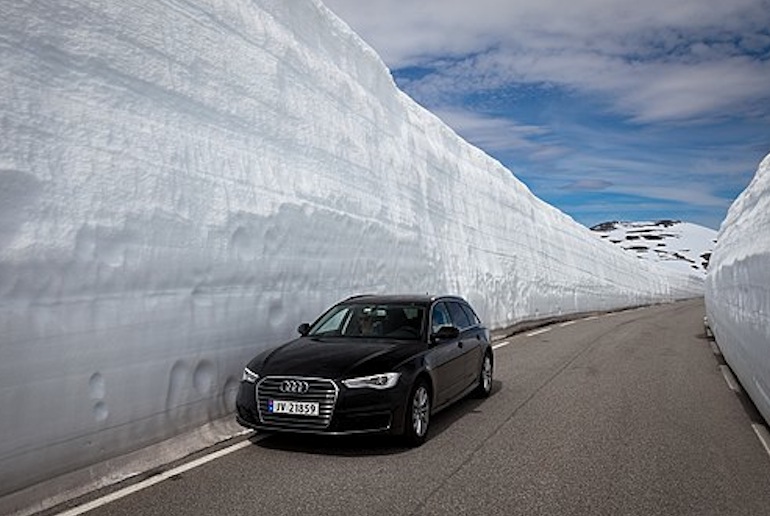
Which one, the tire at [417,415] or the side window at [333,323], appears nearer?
the tire at [417,415]

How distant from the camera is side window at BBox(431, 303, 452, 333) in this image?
772 cm

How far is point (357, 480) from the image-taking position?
17.4 feet

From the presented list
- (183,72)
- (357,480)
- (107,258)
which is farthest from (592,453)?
(183,72)

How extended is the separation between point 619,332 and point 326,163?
1213cm

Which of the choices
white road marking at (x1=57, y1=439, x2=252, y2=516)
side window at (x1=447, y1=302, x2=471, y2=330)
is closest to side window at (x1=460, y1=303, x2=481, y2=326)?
side window at (x1=447, y1=302, x2=471, y2=330)

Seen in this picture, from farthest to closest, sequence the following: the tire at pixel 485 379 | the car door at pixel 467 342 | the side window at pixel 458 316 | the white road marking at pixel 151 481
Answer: the tire at pixel 485 379 < the side window at pixel 458 316 < the car door at pixel 467 342 < the white road marking at pixel 151 481

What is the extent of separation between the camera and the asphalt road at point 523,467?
4.73m

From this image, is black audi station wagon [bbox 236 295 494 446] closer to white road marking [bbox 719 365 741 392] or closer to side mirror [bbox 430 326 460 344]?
side mirror [bbox 430 326 460 344]

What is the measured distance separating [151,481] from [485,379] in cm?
502

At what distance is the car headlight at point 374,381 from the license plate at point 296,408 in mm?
374

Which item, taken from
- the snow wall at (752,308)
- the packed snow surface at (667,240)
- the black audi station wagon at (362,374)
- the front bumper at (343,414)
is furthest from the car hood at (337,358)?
the packed snow surface at (667,240)

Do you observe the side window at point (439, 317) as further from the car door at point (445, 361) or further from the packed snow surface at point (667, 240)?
the packed snow surface at point (667, 240)

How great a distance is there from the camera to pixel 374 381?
20.4ft

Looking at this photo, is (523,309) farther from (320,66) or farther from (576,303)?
(320,66)
